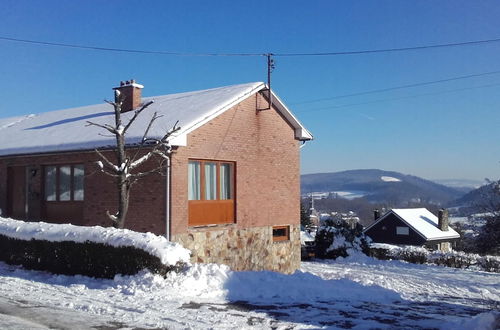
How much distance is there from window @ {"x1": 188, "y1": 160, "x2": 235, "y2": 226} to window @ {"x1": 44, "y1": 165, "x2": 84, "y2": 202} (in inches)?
153

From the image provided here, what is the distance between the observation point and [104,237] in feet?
37.1

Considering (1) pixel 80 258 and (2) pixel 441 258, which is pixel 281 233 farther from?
(2) pixel 441 258

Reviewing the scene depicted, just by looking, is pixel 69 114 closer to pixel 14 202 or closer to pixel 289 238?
pixel 14 202

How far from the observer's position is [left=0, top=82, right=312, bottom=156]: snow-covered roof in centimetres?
1557

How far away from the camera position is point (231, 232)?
54.7 feet

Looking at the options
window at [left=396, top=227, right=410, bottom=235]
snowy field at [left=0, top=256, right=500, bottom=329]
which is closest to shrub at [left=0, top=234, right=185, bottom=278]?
snowy field at [left=0, top=256, right=500, bottom=329]

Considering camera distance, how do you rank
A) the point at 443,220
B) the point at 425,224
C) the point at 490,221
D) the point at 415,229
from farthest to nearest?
the point at 425,224 → the point at 443,220 → the point at 415,229 → the point at 490,221

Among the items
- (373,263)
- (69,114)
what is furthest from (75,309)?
(373,263)

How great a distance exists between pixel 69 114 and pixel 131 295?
14398 mm

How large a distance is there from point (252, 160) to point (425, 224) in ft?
140

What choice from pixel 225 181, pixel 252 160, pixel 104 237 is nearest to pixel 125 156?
pixel 104 237

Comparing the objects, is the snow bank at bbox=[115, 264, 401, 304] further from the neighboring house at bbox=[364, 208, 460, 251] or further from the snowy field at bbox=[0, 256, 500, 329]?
the neighboring house at bbox=[364, 208, 460, 251]

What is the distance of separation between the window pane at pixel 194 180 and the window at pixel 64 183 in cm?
378

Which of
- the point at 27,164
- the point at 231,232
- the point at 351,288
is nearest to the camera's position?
the point at 351,288
